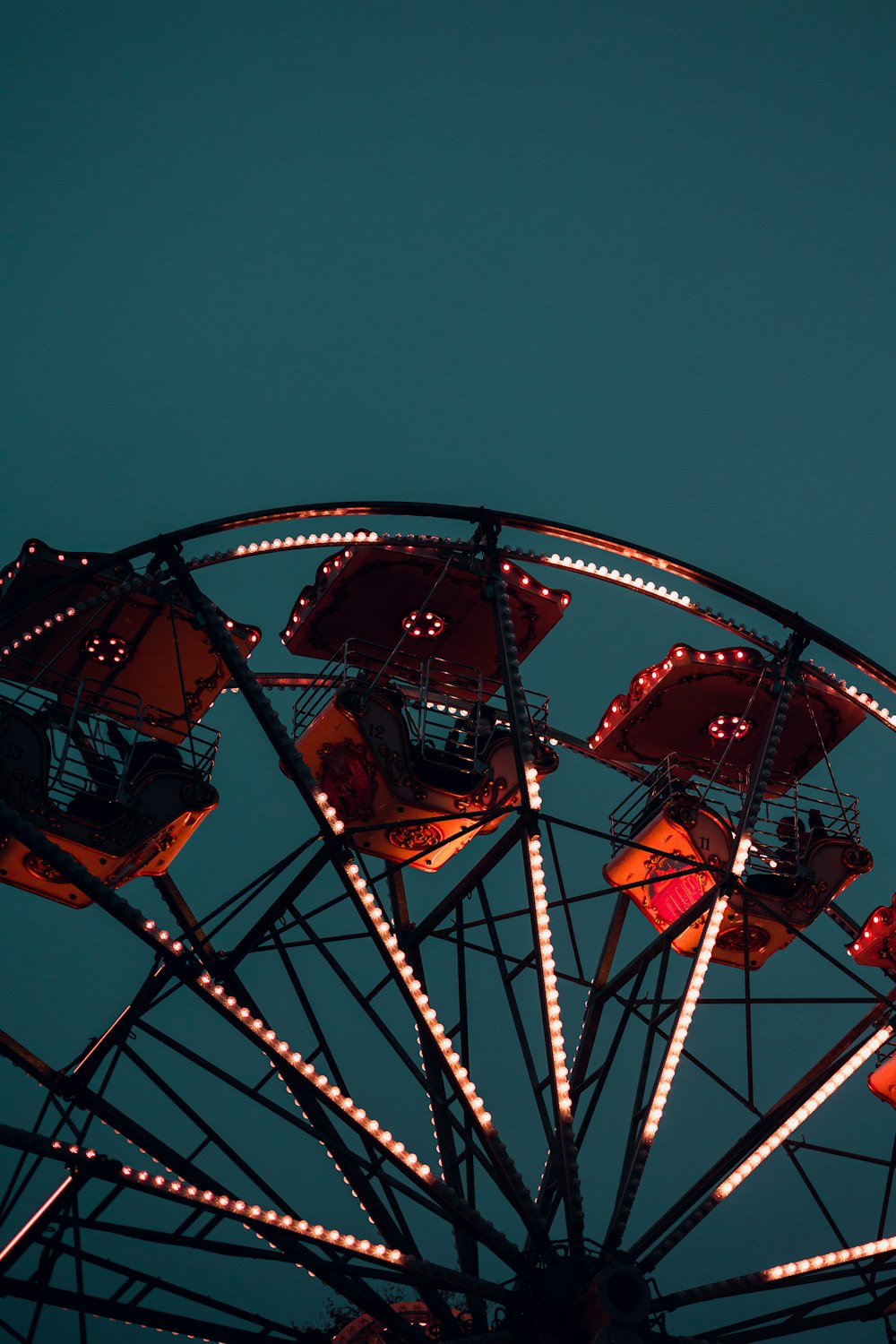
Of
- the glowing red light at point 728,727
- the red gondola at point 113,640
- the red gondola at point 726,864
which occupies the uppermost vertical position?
the red gondola at point 113,640

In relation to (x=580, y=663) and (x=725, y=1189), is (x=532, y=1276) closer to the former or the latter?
(x=725, y=1189)

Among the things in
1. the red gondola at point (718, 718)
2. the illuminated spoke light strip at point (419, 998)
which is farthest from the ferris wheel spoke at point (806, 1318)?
the red gondola at point (718, 718)

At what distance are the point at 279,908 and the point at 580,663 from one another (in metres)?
84.2

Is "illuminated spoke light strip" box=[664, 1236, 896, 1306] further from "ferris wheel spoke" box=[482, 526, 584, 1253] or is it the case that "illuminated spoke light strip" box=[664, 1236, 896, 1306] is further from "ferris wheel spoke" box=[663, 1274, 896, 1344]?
"ferris wheel spoke" box=[482, 526, 584, 1253]

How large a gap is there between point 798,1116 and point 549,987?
3.36 m

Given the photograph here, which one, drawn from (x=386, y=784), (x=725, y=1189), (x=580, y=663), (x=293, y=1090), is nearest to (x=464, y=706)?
(x=386, y=784)

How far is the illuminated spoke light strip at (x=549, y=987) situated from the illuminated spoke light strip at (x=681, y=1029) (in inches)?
34.1

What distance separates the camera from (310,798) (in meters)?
14.6

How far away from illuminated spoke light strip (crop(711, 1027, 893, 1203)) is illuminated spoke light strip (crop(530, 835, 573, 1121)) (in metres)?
1.87

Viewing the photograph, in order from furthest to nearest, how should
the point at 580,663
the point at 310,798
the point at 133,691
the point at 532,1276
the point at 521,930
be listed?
the point at 580,663
the point at 521,930
the point at 133,691
the point at 310,798
the point at 532,1276

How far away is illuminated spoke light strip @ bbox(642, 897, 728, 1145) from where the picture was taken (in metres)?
14.5

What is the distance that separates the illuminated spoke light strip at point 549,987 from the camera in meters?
14.0

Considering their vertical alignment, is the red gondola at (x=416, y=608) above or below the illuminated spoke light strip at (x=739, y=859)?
above

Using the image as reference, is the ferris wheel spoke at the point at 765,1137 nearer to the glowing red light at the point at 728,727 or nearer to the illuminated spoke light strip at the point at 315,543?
the glowing red light at the point at 728,727
